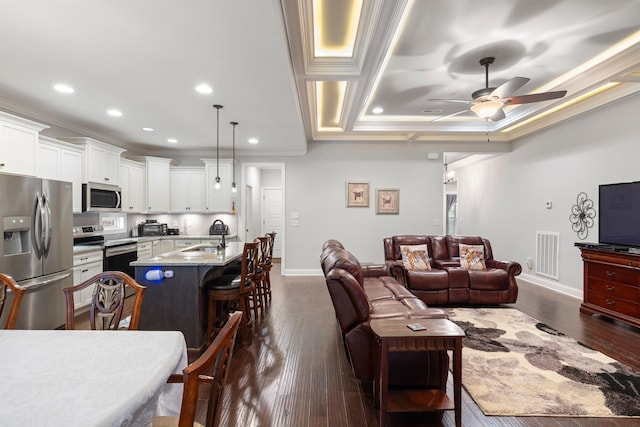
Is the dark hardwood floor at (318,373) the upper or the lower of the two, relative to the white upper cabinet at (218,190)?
lower

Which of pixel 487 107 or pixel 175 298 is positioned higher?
pixel 487 107

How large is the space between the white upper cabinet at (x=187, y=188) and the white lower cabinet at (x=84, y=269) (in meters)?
2.11

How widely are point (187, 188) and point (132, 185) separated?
3.27ft

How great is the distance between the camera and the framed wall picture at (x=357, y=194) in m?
6.55

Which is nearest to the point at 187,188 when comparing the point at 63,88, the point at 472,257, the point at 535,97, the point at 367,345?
the point at 63,88

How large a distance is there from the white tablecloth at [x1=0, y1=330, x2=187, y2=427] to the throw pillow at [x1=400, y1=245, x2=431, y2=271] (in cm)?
391

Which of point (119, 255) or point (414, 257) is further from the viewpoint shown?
point (414, 257)

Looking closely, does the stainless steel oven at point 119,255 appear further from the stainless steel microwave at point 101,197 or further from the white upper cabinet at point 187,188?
the white upper cabinet at point 187,188

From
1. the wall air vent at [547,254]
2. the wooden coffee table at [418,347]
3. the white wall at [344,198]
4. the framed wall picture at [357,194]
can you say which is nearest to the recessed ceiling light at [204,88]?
the wooden coffee table at [418,347]

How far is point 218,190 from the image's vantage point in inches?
249

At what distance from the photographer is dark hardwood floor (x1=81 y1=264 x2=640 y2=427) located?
201cm

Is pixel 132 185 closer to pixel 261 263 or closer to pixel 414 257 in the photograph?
pixel 261 263

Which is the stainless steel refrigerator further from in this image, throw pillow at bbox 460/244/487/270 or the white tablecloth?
throw pillow at bbox 460/244/487/270

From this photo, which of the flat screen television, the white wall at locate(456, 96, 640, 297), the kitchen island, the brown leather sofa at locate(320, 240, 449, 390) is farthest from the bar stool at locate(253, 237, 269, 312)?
the white wall at locate(456, 96, 640, 297)
